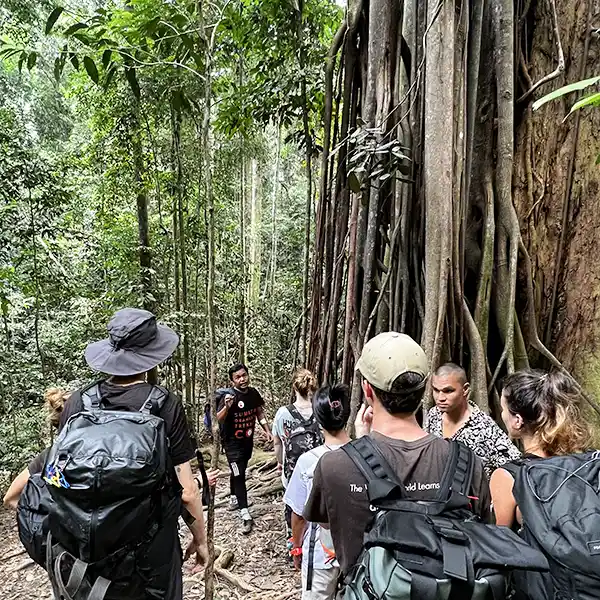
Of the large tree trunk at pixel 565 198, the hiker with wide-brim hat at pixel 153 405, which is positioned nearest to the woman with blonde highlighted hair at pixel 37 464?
the hiker with wide-brim hat at pixel 153 405

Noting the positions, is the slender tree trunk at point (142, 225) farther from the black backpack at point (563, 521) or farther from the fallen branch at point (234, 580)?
the black backpack at point (563, 521)

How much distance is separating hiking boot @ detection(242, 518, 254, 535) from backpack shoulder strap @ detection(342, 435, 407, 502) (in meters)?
3.21

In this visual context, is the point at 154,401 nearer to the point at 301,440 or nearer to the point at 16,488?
the point at 16,488

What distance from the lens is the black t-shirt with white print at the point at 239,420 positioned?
4.12 m

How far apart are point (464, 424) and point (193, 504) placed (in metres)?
1.08

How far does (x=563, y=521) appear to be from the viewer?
1032mm

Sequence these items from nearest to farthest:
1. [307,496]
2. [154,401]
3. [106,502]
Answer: [106,502]
[154,401]
[307,496]

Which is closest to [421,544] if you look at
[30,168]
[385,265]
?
[385,265]

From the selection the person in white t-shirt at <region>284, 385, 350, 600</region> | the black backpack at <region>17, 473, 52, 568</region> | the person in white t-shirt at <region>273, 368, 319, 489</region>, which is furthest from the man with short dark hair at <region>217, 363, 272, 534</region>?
the black backpack at <region>17, 473, 52, 568</region>

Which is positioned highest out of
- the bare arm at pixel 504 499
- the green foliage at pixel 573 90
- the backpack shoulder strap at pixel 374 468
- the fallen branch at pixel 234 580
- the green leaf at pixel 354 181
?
the green foliage at pixel 573 90

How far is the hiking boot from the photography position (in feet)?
13.4

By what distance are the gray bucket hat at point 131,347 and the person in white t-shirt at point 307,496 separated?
2.06ft

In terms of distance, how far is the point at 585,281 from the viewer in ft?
8.02

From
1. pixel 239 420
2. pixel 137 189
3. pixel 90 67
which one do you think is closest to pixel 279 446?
pixel 239 420
